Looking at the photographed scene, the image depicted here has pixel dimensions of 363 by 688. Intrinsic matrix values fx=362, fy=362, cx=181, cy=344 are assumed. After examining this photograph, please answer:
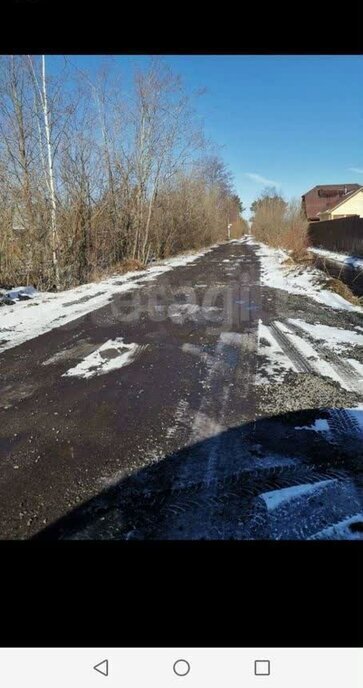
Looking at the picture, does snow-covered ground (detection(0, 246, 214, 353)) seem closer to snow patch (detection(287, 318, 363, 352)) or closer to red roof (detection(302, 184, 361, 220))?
snow patch (detection(287, 318, 363, 352))

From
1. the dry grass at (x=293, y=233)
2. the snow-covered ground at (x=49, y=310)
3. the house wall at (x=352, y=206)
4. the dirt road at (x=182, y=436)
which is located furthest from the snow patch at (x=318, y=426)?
the house wall at (x=352, y=206)

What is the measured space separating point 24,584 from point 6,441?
5.15ft

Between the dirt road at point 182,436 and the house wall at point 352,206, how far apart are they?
42.9 metres

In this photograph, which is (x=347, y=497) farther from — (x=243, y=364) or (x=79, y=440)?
(x=243, y=364)

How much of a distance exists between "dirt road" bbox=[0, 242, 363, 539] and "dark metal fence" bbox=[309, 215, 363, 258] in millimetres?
16951

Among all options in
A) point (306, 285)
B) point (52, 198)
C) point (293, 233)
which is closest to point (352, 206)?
point (293, 233)

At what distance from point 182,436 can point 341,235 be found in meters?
23.2

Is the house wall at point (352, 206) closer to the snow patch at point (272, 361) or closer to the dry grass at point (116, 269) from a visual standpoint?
the dry grass at point (116, 269)

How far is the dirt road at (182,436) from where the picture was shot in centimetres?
167

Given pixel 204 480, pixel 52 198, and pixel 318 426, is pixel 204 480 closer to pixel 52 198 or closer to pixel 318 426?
pixel 318 426

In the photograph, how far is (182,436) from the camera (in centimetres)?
239

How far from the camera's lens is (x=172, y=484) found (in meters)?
1.92

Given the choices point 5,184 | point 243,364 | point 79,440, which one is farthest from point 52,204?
point 79,440
